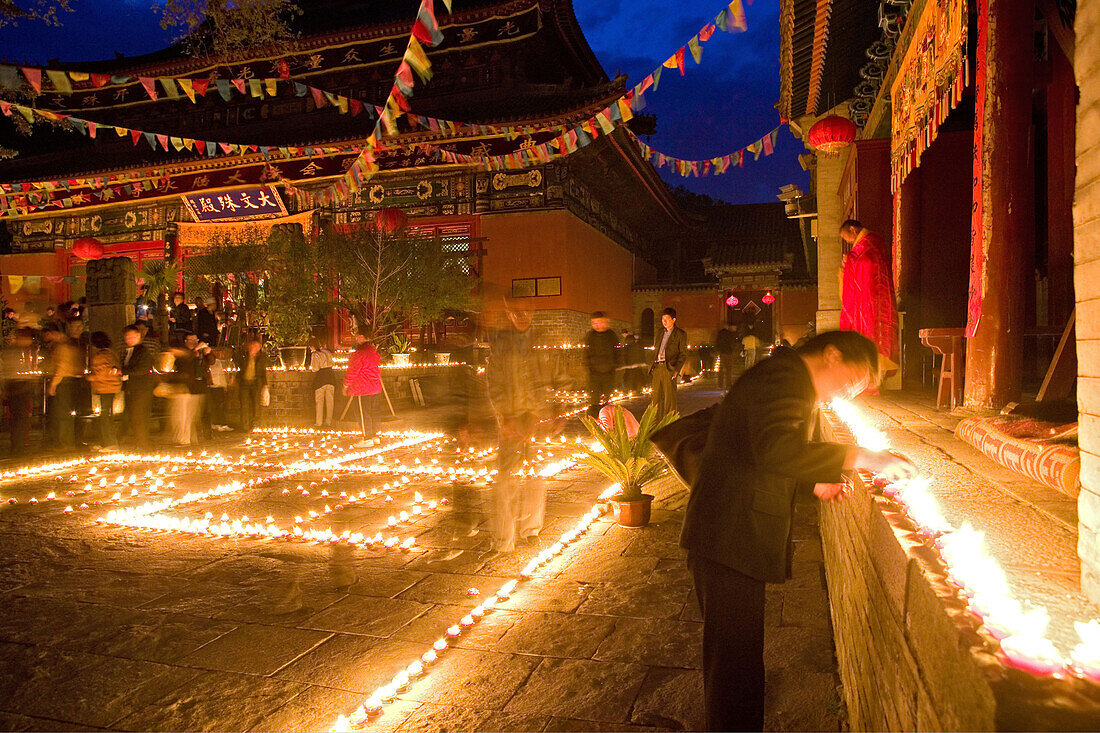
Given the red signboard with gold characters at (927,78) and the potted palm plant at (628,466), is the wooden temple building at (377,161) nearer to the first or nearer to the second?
the red signboard with gold characters at (927,78)

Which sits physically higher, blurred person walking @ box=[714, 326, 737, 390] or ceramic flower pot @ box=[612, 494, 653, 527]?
blurred person walking @ box=[714, 326, 737, 390]

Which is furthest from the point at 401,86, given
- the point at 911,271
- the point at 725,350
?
the point at 725,350

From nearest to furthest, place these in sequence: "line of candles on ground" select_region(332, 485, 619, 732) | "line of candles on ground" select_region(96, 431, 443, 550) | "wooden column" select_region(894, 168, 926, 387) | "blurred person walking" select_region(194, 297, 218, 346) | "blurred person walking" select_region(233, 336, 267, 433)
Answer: "line of candles on ground" select_region(332, 485, 619, 732), "line of candles on ground" select_region(96, 431, 443, 550), "wooden column" select_region(894, 168, 926, 387), "blurred person walking" select_region(233, 336, 267, 433), "blurred person walking" select_region(194, 297, 218, 346)

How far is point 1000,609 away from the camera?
1479mm

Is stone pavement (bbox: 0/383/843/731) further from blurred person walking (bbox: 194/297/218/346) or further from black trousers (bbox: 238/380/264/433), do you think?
blurred person walking (bbox: 194/297/218/346)

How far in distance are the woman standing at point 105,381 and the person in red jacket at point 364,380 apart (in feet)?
10.1

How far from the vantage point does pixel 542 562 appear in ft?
15.0

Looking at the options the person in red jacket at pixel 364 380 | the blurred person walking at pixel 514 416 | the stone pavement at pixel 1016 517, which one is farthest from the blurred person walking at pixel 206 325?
the stone pavement at pixel 1016 517

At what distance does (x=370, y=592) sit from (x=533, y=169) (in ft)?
52.9

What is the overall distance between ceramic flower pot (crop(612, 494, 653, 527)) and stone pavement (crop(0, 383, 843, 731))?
106mm

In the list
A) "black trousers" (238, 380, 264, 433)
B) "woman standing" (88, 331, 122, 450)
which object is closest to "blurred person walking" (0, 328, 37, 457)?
"woman standing" (88, 331, 122, 450)

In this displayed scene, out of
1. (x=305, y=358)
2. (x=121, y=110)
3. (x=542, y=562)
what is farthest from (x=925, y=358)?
(x=121, y=110)

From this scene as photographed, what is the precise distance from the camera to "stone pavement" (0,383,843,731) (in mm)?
2768

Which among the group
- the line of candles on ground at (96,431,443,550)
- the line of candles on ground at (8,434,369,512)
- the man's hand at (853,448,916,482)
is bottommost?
the line of candles on ground at (96,431,443,550)
